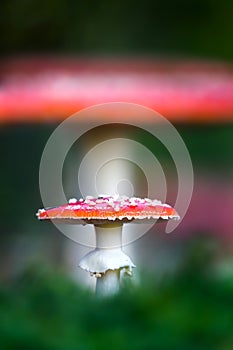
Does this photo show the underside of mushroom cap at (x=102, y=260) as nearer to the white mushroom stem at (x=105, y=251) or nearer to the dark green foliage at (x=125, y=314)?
the white mushroom stem at (x=105, y=251)

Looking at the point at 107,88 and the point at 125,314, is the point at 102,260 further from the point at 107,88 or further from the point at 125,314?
the point at 125,314

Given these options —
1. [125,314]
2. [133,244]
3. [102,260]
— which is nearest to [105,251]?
[102,260]

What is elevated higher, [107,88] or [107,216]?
[107,88]

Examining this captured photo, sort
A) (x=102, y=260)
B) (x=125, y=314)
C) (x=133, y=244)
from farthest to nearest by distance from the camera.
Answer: (x=133, y=244)
(x=102, y=260)
(x=125, y=314)

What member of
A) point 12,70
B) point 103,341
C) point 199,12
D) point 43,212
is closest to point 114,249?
point 43,212

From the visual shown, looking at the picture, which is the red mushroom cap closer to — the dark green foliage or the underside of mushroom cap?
the underside of mushroom cap

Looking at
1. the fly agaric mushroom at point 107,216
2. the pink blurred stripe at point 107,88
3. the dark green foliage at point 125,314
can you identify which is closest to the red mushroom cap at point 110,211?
the fly agaric mushroom at point 107,216
